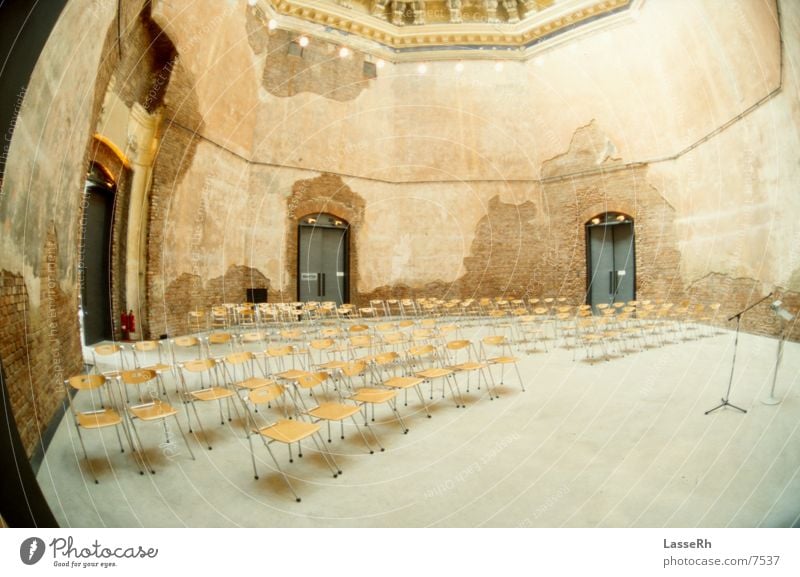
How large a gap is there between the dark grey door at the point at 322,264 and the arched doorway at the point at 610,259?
8.23 metres

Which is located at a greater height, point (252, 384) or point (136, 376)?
point (136, 376)

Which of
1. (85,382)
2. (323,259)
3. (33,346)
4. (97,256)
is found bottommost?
(85,382)

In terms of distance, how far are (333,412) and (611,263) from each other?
12.9m

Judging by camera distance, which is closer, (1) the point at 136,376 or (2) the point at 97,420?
(2) the point at 97,420

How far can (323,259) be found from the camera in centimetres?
1416

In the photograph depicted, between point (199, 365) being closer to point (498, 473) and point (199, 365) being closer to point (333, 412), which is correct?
point (333, 412)

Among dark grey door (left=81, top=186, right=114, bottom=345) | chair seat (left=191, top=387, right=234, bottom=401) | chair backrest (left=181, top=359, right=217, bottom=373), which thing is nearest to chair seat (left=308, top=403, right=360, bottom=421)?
chair seat (left=191, top=387, right=234, bottom=401)

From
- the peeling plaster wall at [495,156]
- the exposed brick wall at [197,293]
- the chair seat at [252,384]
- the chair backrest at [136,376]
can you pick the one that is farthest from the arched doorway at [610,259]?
the chair backrest at [136,376]

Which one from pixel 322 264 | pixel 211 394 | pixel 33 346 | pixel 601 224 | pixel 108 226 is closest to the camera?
pixel 33 346

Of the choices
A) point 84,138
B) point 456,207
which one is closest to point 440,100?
point 456,207

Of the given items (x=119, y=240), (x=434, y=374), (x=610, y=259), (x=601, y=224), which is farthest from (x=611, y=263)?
(x=119, y=240)

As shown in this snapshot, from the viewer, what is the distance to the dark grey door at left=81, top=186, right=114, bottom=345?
804 cm

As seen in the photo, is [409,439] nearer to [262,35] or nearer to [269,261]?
[269,261]
